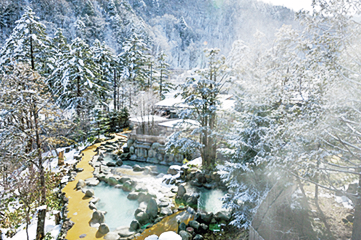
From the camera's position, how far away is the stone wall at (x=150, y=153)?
15.6 metres

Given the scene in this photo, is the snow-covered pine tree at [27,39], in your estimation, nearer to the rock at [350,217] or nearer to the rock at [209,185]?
the rock at [209,185]

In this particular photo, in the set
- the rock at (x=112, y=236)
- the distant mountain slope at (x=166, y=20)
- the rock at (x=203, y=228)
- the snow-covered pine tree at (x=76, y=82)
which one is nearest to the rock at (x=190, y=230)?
the rock at (x=203, y=228)

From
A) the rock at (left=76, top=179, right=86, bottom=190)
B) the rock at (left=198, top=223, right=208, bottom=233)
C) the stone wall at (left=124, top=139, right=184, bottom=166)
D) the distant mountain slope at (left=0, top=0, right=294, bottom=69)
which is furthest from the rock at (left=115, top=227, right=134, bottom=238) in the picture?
the distant mountain slope at (left=0, top=0, right=294, bottom=69)

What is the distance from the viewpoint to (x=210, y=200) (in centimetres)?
979

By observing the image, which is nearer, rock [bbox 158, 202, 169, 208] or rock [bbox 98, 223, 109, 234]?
rock [bbox 98, 223, 109, 234]

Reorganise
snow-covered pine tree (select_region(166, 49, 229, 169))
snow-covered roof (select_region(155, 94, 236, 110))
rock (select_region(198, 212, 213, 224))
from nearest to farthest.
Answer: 1. rock (select_region(198, 212, 213, 224))
2. snow-covered pine tree (select_region(166, 49, 229, 169))
3. snow-covered roof (select_region(155, 94, 236, 110))

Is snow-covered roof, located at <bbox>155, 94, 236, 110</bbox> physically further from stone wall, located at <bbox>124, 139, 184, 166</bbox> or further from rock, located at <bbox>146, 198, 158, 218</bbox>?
rock, located at <bbox>146, 198, 158, 218</bbox>

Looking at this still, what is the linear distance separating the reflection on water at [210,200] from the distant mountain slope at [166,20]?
78.8 ft

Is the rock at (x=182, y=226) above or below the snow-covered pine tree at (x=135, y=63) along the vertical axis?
below

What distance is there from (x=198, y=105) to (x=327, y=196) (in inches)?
255

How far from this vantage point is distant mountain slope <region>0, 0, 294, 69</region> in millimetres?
43031

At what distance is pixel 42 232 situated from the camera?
6.62m

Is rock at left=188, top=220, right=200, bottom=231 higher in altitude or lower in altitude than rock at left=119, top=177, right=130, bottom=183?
higher

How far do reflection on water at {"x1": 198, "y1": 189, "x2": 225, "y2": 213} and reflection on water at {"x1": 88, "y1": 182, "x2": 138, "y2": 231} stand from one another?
298cm
